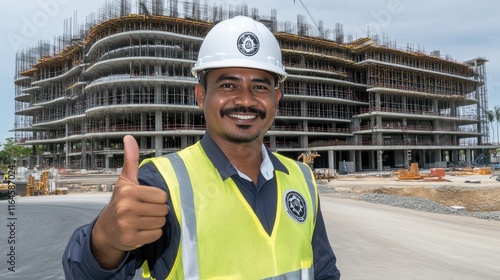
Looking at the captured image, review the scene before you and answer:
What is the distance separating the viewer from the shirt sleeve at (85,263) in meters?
1.23

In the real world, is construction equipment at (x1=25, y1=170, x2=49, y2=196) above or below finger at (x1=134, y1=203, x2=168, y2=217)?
below

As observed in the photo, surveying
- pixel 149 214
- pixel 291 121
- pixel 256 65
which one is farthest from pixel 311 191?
pixel 291 121

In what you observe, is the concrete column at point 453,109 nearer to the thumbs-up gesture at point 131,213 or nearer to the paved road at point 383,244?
the paved road at point 383,244

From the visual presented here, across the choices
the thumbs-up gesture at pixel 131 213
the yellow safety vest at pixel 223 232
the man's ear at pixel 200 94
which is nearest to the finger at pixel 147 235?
the thumbs-up gesture at pixel 131 213

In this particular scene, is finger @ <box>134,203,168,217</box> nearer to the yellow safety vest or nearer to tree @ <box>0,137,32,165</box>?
the yellow safety vest

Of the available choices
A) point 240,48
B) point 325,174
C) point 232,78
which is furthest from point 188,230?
point 325,174

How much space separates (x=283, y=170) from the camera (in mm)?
2014

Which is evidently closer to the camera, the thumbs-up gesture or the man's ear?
the thumbs-up gesture

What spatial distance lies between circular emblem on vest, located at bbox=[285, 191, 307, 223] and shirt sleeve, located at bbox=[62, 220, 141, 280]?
0.88m

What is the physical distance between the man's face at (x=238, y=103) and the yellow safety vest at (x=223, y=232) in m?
0.21

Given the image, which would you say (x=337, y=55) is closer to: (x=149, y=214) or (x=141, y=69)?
(x=141, y=69)

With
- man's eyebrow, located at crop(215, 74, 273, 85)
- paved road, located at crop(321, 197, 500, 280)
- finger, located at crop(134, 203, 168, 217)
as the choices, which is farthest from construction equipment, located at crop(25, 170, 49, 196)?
finger, located at crop(134, 203, 168, 217)

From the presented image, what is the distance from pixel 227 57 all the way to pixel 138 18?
149 ft

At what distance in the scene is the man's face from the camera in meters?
1.82
